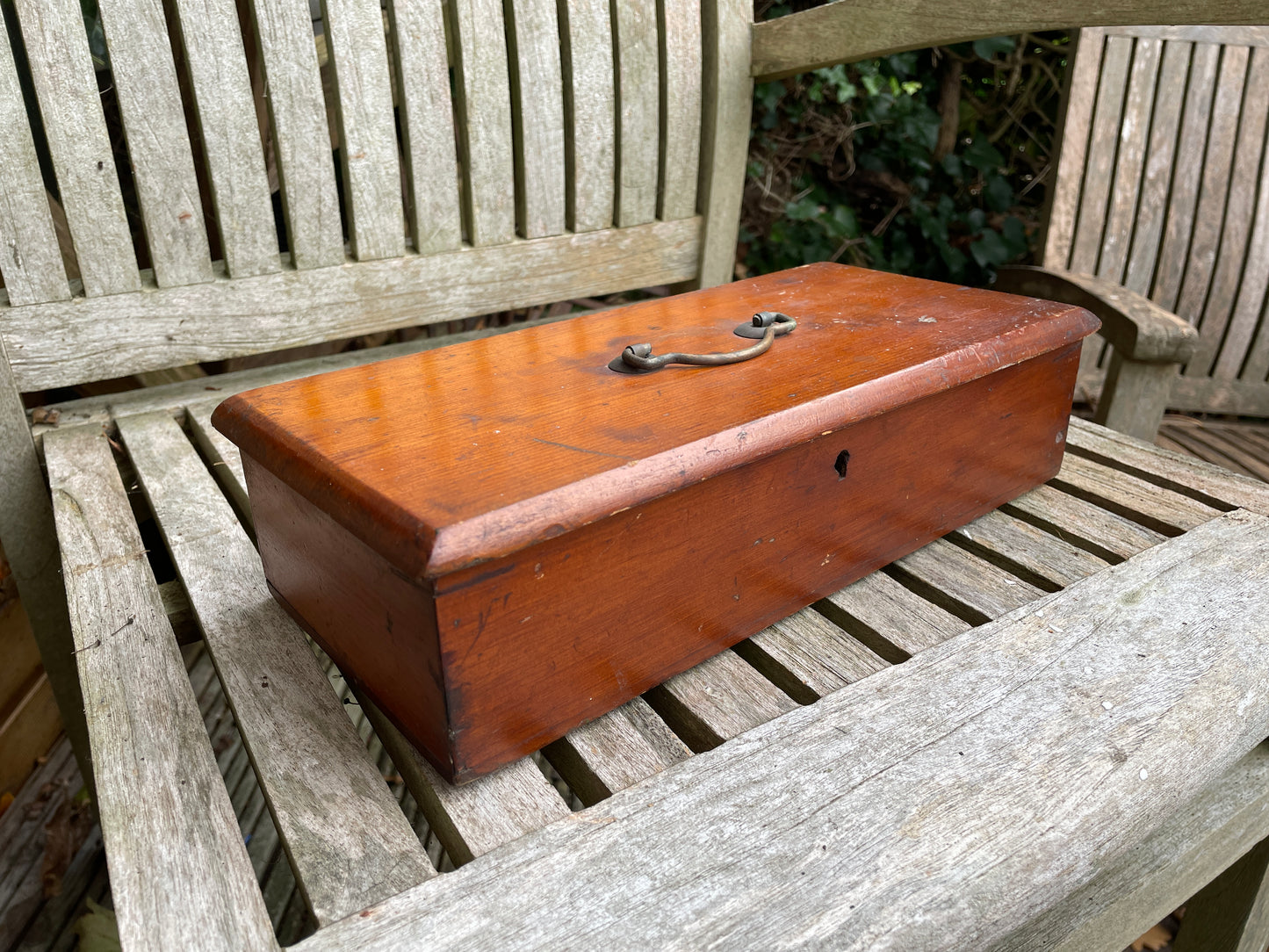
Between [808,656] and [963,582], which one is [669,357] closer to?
[808,656]

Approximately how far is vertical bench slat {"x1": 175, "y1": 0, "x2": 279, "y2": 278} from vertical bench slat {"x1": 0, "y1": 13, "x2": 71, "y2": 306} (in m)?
0.24

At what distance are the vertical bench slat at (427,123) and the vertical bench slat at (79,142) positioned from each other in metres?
0.48

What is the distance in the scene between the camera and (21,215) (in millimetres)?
1418

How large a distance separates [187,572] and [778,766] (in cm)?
76

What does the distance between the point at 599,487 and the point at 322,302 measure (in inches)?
43.1

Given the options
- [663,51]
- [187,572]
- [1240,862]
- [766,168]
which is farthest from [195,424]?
[766,168]

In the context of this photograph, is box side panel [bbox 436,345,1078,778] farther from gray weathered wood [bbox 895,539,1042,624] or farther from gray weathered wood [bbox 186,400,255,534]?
gray weathered wood [bbox 186,400,255,534]

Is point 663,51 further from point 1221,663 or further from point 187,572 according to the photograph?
point 1221,663

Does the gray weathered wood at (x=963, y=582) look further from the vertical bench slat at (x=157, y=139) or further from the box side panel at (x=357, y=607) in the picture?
the vertical bench slat at (x=157, y=139)

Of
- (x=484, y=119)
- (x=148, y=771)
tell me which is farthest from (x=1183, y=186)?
(x=148, y=771)

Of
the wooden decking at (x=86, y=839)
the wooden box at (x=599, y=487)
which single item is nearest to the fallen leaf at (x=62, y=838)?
the wooden decking at (x=86, y=839)

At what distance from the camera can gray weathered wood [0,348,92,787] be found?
4.89ft

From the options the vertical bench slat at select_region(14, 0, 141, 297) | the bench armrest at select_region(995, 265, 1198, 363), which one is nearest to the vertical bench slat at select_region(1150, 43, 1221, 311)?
the bench armrest at select_region(995, 265, 1198, 363)

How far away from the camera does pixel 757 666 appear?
1048mm
